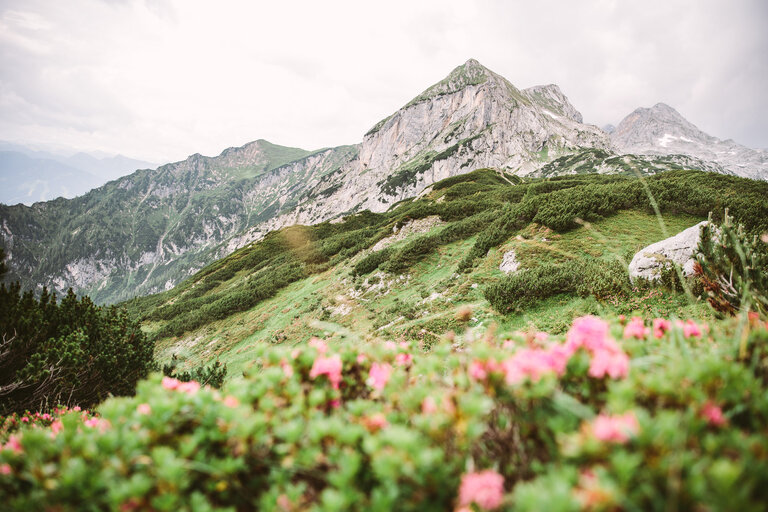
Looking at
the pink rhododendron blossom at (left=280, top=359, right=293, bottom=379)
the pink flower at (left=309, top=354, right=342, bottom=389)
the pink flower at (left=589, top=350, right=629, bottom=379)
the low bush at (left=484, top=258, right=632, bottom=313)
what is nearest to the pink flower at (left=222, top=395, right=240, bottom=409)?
the pink rhododendron blossom at (left=280, top=359, right=293, bottom=379)

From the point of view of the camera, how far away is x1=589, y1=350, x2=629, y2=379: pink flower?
138 centimetres

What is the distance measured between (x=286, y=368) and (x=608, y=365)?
5.76 feet

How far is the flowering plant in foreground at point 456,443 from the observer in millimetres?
993

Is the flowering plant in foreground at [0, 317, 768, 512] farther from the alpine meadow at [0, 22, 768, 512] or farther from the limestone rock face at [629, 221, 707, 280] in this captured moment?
the limestone rock face at [629, 221, 707, 280]

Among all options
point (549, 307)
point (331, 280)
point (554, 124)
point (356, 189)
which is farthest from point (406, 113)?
point (549, 307)

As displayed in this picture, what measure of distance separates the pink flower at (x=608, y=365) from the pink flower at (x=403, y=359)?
1.21 m

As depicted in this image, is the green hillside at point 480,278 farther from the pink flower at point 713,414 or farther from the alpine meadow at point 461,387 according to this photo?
the pink flower at point 713,414

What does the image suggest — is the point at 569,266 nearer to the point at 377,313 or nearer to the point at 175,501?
the point at 377,313

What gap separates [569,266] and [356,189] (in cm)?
12738

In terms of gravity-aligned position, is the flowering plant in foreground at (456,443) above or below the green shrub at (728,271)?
below

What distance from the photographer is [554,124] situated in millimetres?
121500

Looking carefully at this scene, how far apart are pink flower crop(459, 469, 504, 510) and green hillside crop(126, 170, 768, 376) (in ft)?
11.3

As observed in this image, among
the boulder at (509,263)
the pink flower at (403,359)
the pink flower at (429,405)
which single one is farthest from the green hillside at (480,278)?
the pink flower at (429,405)

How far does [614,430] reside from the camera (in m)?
1.07
